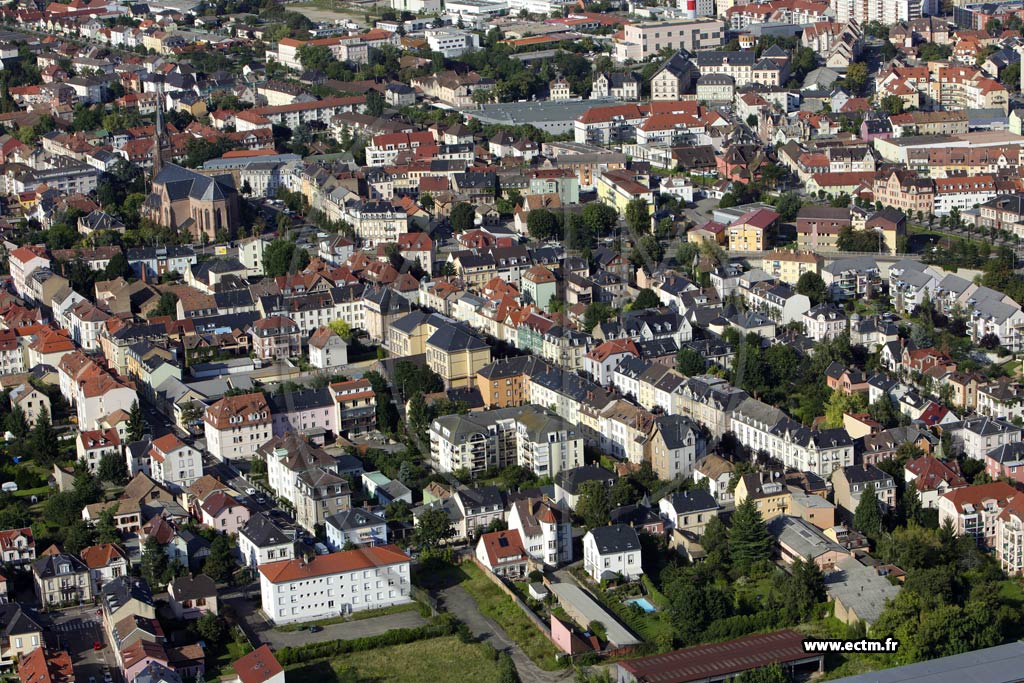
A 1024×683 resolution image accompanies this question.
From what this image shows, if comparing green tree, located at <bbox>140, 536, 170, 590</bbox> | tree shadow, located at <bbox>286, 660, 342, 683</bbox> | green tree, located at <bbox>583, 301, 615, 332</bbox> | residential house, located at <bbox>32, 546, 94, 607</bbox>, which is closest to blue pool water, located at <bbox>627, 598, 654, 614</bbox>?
tree shadow, located at <bbox>286, 660, 342, 683</bbox>

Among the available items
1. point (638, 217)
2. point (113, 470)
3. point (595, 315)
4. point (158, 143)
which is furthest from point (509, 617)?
point (158, 143)

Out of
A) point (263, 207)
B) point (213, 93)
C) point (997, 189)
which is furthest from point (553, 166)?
point (213, 93)

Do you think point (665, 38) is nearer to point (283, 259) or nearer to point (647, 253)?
point (647, 253)

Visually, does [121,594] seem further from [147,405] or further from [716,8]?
[716,8]

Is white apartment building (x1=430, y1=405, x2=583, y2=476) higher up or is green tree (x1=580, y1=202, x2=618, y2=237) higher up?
green tree (x1=580, y1=202, x2=618, y2=237)

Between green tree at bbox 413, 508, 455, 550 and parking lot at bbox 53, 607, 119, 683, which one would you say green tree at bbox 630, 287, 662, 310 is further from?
parking lot at bbox 53, 607, 119, 683

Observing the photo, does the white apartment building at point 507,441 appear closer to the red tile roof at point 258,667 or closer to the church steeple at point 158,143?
the red tile roof at point 258,667
